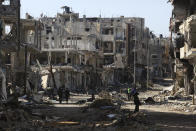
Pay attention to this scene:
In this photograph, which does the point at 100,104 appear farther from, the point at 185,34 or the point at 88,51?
the point at 88,51

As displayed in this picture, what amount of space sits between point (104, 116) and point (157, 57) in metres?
96.5

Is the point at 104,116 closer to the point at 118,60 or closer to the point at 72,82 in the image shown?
the point at 72,82

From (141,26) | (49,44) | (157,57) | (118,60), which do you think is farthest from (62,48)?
(157,57)

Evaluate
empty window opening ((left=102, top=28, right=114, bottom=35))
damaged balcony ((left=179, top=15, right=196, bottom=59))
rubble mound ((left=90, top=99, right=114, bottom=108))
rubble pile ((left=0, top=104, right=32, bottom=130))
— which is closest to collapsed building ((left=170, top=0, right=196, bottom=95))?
damaged balcony ((left=179, top=15, right=196, bottom=59))

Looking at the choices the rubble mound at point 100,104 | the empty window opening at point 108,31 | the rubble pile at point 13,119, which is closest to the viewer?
the rubble pile at point 13,119

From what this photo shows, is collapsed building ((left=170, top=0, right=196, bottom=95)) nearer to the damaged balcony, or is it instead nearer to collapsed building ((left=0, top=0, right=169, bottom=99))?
the damaged balcony

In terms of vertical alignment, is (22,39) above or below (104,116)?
above

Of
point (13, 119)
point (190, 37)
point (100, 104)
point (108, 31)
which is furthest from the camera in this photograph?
point (108, 31)

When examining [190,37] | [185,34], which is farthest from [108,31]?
[190,37]

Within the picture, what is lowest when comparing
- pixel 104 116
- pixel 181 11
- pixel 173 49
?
pixel 104 116

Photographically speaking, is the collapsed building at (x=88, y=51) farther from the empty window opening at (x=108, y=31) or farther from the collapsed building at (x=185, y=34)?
the collapsed building at (x=185, y=34)

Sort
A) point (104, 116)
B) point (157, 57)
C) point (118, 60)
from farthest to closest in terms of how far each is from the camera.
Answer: point (157, 57), point (118, 60), point (104, 116)

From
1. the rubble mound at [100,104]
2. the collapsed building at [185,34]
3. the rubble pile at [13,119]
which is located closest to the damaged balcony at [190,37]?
the collapsed building at [185,34]

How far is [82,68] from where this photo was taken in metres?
73.7
